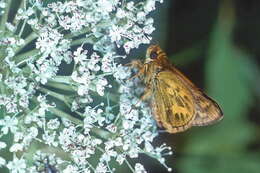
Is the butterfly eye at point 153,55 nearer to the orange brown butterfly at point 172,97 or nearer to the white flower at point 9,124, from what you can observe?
the orange brown butterfly at point 172,97

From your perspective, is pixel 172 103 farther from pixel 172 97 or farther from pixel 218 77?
pixel 218 77

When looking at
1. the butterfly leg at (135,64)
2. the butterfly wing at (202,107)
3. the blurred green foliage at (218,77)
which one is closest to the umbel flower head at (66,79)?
the butterfly leg at (135,64)

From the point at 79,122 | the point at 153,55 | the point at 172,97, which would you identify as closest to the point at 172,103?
the point at 172,97

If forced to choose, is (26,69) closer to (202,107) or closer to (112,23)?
(112,23)

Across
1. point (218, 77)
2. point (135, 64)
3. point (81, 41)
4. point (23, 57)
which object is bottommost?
point (218, 77)

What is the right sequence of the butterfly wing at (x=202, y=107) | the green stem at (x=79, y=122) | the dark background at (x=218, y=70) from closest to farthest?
1. the green stem at (x=79, y=122)
2. the butterfly wing at (x=202, y=107)
3. the dark background at (x=218, y=70)

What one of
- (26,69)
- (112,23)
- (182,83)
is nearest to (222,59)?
(182,83)
